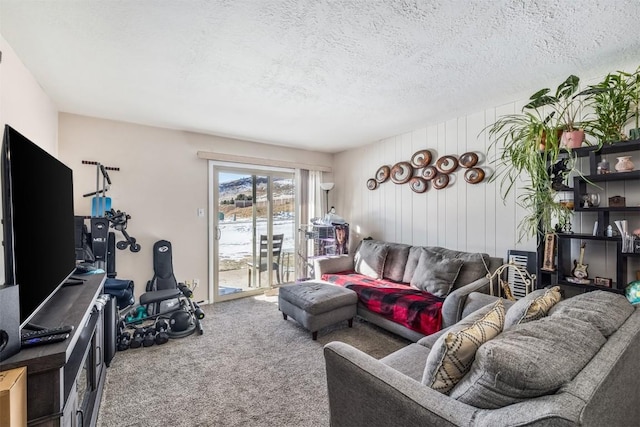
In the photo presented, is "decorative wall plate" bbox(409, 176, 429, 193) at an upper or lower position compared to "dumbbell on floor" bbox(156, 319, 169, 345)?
upper

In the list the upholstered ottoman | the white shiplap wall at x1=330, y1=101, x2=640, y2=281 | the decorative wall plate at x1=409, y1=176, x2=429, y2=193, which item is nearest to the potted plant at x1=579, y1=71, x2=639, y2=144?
the white shiplap wall at x1=330, y1=101, x2=640, y2=281

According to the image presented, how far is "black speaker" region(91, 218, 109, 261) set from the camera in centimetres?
288

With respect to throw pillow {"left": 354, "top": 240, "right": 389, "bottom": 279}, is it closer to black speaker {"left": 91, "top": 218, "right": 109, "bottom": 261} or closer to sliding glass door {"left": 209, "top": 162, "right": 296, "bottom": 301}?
sliding glass door {"left": 209, "top": 162, "right": 296, "bottom": 301}

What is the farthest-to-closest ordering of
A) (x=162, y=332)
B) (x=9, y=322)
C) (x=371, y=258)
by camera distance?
(x=371, y=258), (x=162, y=332), (x=9, y=322)

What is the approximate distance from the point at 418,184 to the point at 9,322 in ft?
12.0

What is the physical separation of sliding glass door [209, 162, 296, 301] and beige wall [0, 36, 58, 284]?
1.73 meters

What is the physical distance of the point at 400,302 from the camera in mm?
2703

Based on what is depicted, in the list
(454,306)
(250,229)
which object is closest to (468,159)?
(454,306)

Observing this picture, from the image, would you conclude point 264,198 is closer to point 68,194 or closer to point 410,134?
point 410,134

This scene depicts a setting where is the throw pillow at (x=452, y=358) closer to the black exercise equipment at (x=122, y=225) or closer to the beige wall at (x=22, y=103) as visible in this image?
the beige wall at (x=22, y=103)

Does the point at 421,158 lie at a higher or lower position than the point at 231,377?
higher

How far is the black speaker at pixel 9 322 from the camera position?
952 millimetres

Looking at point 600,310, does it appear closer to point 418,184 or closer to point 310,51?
point 310,51

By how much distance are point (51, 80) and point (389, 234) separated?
3.96 meters
